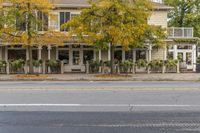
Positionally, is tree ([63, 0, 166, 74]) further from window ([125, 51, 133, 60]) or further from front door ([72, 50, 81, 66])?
window ([125, 51, 133, 60])

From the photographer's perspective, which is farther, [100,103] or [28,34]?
[28,34]

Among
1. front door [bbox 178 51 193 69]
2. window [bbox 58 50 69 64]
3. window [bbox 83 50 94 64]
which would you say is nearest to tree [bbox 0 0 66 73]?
window [bbox 58 50 69 64]

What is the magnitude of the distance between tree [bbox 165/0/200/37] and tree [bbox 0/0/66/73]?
2759cm

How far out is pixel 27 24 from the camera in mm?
35688

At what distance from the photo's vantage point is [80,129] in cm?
966

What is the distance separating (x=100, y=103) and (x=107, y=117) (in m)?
3.68

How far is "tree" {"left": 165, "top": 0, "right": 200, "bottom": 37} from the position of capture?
196 feet

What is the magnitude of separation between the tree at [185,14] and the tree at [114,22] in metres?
Answer: 24.6

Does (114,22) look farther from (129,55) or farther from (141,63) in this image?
(129,55)

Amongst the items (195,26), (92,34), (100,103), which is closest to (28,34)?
(92,34)

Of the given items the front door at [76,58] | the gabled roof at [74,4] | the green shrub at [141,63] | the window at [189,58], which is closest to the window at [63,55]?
the front door at [76,58]

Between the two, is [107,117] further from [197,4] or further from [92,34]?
[197,4]

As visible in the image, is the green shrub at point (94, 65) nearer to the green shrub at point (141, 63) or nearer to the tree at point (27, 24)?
the green shrub at point (141, 63)

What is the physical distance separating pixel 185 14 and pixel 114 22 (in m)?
28.9
